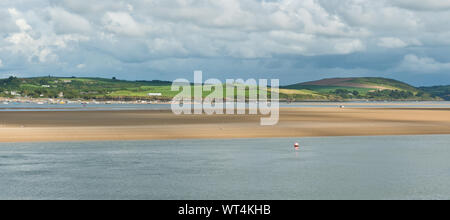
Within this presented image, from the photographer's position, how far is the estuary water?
2489cm

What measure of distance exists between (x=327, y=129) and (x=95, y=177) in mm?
37298

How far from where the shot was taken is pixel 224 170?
3144 centimetres

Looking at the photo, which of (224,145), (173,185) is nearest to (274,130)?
(224,145)

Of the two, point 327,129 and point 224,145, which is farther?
point 327,129

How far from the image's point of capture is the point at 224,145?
45.2m

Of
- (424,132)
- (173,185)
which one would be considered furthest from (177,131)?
(173,185)

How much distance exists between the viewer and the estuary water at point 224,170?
980 inches

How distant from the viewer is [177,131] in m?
57.8
